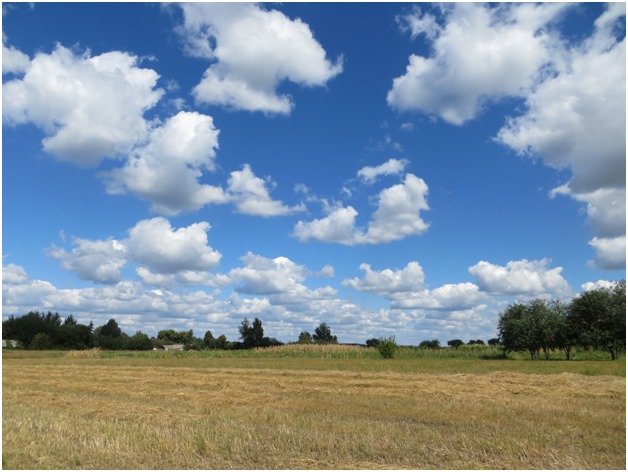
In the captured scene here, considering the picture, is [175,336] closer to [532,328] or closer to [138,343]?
[138,343]

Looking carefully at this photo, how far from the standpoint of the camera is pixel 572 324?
6262 centimetres

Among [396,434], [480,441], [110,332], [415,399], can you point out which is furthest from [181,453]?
[110,332]

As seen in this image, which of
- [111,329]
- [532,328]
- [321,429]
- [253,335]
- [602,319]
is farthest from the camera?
[111,329]

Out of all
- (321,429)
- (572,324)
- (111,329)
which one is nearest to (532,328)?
(572,324)

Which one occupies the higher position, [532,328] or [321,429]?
[532,328]

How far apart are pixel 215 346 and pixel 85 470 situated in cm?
11591

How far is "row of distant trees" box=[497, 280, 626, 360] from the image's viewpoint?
2308 inches

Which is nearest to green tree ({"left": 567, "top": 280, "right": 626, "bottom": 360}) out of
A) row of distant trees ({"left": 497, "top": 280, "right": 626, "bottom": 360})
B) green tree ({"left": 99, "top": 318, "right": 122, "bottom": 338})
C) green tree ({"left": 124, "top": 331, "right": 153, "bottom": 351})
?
row of distant trees ({"left": 497, "top": 280, "right": 626, "bottom": 360})

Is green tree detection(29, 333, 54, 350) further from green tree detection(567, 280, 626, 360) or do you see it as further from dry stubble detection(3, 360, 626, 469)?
dry stubble detection(3, 360, 626, 469)

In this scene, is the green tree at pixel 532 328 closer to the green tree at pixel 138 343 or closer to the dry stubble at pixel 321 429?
the dry stubble at pixel 321 429

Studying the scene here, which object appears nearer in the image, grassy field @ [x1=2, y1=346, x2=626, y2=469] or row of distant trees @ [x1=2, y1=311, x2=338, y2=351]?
grassy field @ [x1=2, y1=346, x2=626, y2=469]

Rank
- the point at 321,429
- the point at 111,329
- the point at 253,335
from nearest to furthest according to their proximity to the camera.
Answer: the point at 321,429 < the point at 253,335 < the point at 111,329

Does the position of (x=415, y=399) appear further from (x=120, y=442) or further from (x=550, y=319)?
(x=550, y=319)

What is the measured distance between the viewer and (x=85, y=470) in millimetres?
9672
